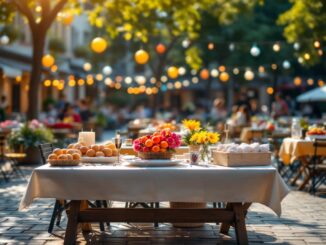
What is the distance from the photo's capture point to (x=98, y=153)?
779cm

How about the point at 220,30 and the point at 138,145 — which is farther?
the point at 220,30

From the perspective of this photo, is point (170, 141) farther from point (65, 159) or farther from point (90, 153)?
point (65, 159)

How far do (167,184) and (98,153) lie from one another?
1011 millimetres

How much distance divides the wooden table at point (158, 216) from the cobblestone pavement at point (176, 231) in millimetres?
548

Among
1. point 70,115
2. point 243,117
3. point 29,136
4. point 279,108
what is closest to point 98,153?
point 29,136

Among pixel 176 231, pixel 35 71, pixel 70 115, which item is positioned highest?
pixel 35 71

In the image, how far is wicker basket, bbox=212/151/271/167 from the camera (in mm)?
7301

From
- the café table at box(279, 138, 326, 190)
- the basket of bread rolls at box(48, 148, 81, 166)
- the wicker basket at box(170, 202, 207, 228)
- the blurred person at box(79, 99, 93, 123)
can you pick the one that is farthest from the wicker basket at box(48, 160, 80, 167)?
the blurred person at box(79, 99, 93, 123)

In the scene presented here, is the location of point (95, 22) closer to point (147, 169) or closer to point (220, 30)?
point (147, 169)

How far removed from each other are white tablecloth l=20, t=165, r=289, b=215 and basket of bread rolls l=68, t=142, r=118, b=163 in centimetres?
47

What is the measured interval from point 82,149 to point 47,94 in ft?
110

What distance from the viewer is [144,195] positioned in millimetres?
7148

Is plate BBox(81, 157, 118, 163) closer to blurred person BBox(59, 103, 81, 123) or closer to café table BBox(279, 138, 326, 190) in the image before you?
café table BBox(279, 138, 326, 190)

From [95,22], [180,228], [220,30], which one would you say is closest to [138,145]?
[180,228]
